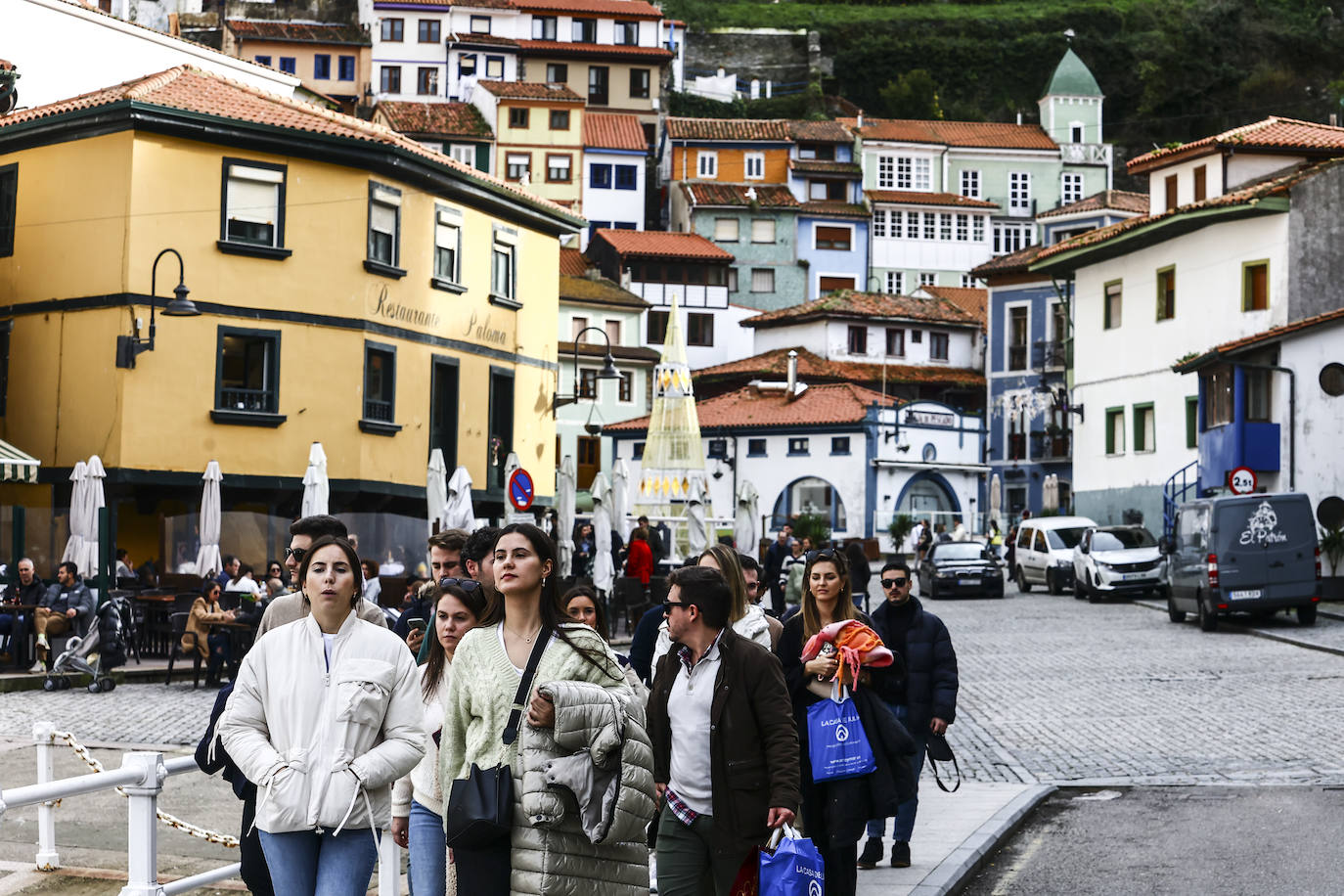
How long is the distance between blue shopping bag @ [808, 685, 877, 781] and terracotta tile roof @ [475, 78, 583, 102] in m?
78.5

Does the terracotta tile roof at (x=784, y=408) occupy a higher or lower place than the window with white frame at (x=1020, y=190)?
lower

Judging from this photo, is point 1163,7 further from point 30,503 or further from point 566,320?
point 30,503

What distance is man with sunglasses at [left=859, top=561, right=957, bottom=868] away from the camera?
1020cm

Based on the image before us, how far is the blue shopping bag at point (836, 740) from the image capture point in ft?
25.8


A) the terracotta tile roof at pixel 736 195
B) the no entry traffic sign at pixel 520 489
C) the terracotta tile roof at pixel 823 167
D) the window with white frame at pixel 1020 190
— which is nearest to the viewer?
the no entry traffic sign at pixel 520 489

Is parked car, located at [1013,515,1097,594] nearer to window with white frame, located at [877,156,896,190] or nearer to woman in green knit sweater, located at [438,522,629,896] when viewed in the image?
→ woman in green knit sweater, located at [438,522,629,896]

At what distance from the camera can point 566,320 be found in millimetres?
74562

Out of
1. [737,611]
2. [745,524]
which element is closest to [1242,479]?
[745,524]

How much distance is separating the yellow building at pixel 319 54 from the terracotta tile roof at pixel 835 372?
28384mm

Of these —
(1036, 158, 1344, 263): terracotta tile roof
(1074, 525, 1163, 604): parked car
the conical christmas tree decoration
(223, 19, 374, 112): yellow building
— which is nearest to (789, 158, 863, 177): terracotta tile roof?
(223, 19, 374, 112): yellow building

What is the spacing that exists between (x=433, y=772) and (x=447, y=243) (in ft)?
99.6

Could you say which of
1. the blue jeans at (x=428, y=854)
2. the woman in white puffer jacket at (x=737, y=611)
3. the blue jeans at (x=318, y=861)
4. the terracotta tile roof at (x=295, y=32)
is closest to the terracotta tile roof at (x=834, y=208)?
the terracotta tile roof at (x=295, y=32)

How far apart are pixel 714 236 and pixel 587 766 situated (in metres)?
80.8

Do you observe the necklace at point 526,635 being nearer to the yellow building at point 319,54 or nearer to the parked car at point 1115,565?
the parked car at point 1115,565
